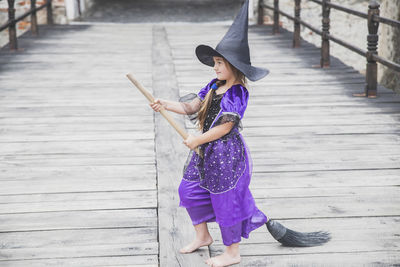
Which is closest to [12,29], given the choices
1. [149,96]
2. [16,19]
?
[16,19]

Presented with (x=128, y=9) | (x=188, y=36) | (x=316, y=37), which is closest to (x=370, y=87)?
(x=188, y=36)

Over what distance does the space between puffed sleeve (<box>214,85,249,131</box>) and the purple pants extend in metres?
0.23

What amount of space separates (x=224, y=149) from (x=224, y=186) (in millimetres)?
131

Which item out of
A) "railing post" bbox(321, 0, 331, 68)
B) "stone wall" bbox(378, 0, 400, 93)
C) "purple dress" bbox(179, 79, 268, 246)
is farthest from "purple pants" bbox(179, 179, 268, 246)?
"stone wall" bbox(378, 0, 400, 93)

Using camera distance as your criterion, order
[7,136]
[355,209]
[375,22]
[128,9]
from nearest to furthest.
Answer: [355,209]
[7,136]
[375,22]
[128,9]

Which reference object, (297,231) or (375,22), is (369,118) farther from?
(297,231)

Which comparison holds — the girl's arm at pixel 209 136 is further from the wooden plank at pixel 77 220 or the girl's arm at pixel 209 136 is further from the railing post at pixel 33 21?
the railing post at pixel 33 21

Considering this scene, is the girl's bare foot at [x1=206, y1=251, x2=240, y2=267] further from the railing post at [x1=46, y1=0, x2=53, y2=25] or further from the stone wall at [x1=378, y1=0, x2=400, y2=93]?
the railing post at [x1=46, y1=0, x2=53, y2=25]

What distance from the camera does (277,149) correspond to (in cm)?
354

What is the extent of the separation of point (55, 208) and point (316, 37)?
721cm

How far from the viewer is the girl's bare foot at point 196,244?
2.26 meters

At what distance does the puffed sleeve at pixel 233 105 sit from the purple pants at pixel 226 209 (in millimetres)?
229

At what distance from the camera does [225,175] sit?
2086mm

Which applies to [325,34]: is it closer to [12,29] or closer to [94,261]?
[12,29]
